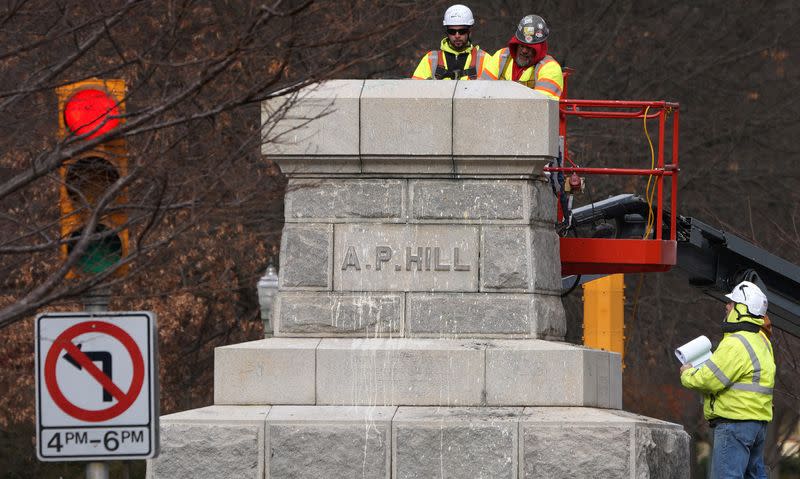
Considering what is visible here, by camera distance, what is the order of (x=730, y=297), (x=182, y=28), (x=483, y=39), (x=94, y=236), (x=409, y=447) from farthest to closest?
(x=483, y=39) < (x=730, y=297) < (x=409, y=447) < (x=182, y=28) < (x=94, y=236)

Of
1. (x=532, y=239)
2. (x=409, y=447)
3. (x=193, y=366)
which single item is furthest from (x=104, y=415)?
(x=193, y=366)

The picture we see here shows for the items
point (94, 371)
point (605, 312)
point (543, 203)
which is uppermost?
point (543, 203)

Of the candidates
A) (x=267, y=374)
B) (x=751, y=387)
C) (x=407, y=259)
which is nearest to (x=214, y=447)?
(x=267, y=374)

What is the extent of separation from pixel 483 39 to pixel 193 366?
6325 millimetres

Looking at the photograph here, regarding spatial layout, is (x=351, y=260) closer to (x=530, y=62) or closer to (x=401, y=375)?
(x=401, y=375)

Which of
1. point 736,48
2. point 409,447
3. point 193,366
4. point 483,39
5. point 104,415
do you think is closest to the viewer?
point 104,415

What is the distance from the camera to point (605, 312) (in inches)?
629

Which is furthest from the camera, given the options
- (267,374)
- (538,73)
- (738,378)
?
(538,73)

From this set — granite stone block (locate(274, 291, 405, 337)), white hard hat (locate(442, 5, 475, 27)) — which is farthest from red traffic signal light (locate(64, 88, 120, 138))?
white hard hat (locate(442, 5, 475, 27))

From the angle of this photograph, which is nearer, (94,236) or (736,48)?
(94,236)

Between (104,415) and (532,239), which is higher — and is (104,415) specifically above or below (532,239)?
below

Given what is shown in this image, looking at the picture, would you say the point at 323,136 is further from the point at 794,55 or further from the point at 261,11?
the point at 794,55

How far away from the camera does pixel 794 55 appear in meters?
29.0

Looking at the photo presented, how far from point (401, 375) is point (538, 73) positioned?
2.65 metres
